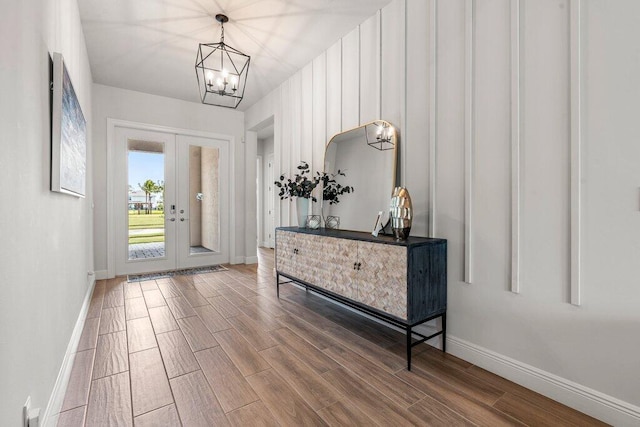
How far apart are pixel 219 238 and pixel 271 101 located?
2605 mm

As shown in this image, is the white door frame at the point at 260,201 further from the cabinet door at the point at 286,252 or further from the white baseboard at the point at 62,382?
the white baseboard at the point at 62,382

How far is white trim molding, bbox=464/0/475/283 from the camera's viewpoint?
82.3 inches

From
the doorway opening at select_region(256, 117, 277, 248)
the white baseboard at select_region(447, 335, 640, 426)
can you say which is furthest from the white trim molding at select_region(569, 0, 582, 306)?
the doorway opening at select_region(256, 117, 277, 248)

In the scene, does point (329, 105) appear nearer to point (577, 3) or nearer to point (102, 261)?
point (577, 3)

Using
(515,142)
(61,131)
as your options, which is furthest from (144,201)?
(515,142)

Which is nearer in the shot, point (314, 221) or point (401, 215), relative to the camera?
point (401, 215)

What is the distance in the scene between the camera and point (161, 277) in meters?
4.52

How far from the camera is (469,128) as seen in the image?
6.90 ft

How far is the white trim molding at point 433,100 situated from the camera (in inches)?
91.0

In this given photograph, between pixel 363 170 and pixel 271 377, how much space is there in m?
1.98

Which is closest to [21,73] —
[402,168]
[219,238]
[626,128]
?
[402,168]

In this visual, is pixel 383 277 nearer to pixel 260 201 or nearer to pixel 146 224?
pixel 146 224

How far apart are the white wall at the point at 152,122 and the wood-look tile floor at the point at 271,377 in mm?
2028

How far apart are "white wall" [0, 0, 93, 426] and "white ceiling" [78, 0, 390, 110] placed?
108cm
